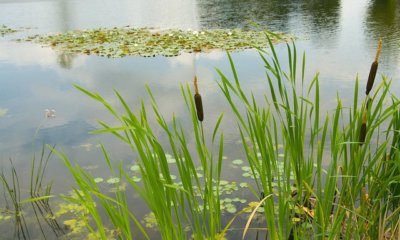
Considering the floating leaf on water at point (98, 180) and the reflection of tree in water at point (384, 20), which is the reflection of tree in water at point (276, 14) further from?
the floating leaf on water at point (98, 180)

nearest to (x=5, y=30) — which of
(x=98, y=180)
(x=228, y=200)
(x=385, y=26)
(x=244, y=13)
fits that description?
(x=244, y=13)

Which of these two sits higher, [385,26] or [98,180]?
[385,26]

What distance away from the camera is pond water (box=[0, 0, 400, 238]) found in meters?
3.31

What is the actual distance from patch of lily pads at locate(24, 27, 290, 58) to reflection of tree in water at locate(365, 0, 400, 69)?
5.44ft

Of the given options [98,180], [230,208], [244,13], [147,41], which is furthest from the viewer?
[244,13]

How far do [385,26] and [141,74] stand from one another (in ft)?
18.0

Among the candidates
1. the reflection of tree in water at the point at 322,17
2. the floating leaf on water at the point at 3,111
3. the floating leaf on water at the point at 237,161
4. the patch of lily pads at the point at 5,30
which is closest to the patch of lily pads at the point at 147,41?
the reflection of tree in water at the point at 322,17

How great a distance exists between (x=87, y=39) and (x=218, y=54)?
3457 millimetres

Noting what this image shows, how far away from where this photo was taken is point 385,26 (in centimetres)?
790

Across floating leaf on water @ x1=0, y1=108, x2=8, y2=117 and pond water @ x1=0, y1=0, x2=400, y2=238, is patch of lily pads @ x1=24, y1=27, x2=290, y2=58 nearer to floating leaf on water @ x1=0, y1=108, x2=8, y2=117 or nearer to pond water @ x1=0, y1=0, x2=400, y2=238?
pond water @ x1=0, y1=0, x2=400, y2=238

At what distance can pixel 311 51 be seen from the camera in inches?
239

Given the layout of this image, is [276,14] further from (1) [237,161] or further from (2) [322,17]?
(1) [237,161]

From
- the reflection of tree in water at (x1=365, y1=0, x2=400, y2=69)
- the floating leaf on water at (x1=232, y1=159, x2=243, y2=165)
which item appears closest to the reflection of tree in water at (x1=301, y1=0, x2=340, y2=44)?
the reflection of tree in water at (x1=365, y1=0, x2=400, y2=69)

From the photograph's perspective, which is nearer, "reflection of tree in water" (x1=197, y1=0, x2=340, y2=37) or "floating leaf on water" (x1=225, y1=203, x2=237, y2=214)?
"floating leaf on water" (x1=225, y1=203, x2=237, y2=214)
